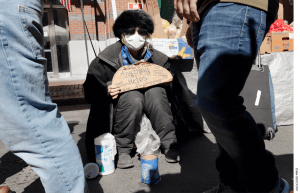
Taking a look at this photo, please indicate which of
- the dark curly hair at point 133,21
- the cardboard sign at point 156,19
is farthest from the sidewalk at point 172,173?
the cardboard sign at point 156,19

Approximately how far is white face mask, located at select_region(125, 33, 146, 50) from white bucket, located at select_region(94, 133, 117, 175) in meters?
1.05

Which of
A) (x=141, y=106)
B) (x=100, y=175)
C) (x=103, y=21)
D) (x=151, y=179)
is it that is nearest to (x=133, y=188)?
(x=151, y=179)

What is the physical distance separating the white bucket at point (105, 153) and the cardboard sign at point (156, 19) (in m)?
1.84

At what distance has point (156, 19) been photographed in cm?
339

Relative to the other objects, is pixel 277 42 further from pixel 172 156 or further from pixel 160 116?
pixel 172 156

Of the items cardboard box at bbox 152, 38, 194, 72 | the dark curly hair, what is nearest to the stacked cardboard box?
cardboard box at bbox 152, 38, 194, 72

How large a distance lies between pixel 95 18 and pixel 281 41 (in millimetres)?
6975

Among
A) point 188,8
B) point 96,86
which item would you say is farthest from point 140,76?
point 188,8

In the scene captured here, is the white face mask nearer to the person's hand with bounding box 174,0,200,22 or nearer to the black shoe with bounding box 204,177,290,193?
the person's hand with bounding box 174,0,200,22

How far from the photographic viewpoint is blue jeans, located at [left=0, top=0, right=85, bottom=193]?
3.18 ft

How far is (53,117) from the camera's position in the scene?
106 cm

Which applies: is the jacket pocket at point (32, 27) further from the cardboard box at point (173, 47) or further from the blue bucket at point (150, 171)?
the cardboard box at point (173, 47)

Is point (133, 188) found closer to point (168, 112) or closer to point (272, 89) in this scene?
point (168, 112)

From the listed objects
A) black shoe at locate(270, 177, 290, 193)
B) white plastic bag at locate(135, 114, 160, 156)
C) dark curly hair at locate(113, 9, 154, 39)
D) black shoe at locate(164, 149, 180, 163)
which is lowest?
black shoe at locate(164, 149, 180, 163)
